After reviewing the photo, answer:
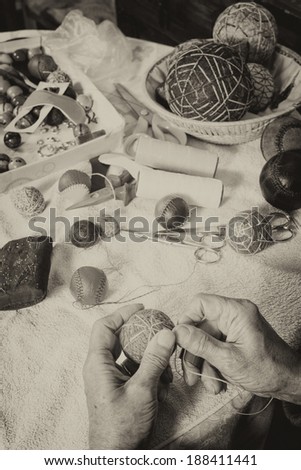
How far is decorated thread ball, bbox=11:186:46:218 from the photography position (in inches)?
45.9

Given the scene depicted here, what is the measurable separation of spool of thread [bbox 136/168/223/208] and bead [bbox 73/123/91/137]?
24cm

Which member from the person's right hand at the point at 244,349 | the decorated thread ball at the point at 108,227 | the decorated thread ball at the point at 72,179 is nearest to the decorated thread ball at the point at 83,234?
the decorated thread ball at the point at 108,227

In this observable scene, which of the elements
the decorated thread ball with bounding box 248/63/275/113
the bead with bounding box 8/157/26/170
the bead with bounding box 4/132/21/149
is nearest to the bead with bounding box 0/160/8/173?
the bead with bounding box 8/157/26/170

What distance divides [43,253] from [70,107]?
52 centimetres

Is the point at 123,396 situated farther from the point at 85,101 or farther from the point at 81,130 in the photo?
the point at 85,101

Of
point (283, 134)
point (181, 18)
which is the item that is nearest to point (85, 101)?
point (283, 134)

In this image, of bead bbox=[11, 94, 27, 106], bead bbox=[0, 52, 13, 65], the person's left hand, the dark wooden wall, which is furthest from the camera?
the dark wooden wall

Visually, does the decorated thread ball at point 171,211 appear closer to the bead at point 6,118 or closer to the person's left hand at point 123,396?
the person's left hand at point 123,396

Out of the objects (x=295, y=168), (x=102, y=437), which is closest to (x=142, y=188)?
(x=295, y=168)

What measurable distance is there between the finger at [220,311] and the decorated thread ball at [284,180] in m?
0.37

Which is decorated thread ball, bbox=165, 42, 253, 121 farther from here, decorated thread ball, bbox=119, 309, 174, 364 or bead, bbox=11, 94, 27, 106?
decorated thread ball, bbox=119, 309, 174, 364

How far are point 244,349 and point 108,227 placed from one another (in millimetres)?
484

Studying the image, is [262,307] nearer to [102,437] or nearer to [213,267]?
[213,267]

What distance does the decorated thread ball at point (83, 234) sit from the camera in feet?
3.63
